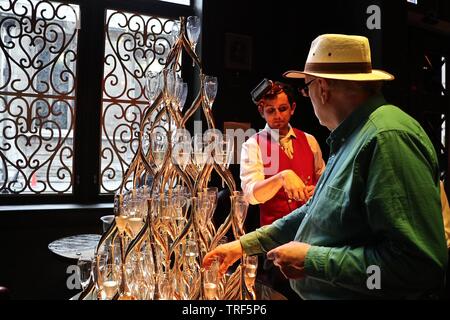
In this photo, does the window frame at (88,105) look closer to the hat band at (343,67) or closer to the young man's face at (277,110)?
the young man's face at (277,110)

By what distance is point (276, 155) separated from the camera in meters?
2.28

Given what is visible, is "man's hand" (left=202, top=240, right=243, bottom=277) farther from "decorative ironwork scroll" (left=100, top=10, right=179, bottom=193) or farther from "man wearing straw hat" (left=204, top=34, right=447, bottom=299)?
"decorative ironwork scroll" (left=100, top=10, right=179, bottom=193)

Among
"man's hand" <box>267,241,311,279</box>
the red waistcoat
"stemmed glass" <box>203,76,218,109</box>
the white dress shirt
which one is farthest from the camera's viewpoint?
the red waistcoat

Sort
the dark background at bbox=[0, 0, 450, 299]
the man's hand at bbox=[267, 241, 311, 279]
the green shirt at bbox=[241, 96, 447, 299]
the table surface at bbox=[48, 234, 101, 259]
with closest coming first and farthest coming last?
the green shirt at bbox=[241, 96, 447, 299], the man's hand at bbox=[267, 241, 311, 279], the table surface at bbox=[48, 234, 101, 259], the dark background at bbox=[0, 0, 450, 299]

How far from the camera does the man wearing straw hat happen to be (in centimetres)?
88

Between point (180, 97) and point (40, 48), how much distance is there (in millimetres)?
2003

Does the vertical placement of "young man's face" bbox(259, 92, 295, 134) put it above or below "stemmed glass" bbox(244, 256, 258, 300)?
above

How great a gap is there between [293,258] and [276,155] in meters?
1.29

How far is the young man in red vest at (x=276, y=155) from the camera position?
2.16m

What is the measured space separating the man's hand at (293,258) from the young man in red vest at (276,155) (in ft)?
3.22

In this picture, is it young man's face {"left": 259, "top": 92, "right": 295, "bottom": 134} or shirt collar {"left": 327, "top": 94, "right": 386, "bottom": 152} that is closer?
shirt collar {"left": 327, "top": 94, "right": 386, "bottom": 152}

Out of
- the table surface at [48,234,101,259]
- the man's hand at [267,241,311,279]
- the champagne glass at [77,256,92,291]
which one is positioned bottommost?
the table surface at [48,234,101,259]

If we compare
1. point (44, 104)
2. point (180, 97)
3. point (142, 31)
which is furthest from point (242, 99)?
point (180, 97)

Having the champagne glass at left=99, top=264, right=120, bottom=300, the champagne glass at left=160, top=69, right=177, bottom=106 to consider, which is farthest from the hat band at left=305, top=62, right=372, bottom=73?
the champagne glass at left=99, top=264, right=120, bottom=300
